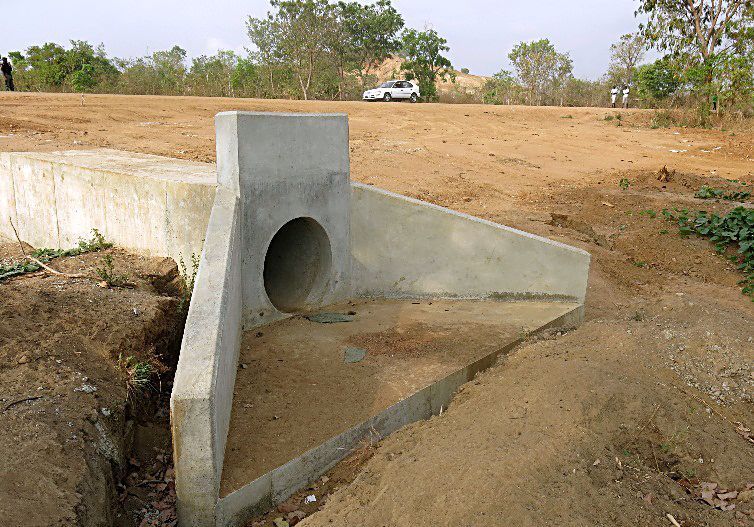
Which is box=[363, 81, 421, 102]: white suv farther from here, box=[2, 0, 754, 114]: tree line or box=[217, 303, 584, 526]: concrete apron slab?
box=[217, 303, 584, 526]: concrete apron slab

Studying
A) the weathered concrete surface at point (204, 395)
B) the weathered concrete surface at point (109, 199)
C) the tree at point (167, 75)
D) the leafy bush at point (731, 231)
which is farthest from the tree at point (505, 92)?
the weathered concrete surface at point (204, 395)

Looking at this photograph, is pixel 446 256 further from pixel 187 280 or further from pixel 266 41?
pixel 266 41

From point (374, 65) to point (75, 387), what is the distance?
33519 millimetres

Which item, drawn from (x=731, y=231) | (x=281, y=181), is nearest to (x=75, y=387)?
(x=281, y=181)

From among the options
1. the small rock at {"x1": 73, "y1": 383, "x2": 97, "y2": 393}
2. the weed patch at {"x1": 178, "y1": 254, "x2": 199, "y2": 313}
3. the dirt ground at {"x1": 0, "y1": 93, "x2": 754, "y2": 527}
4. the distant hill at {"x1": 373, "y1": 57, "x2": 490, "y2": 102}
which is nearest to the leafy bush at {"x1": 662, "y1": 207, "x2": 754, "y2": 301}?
the dirt ground at {"x1": 0, "y1": 93, "x2": 754, "y2": 527}

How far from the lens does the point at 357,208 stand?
663cm

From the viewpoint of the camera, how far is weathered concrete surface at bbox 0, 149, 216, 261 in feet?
20.3

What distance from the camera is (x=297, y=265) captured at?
6.84m

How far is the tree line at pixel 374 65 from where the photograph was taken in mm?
18814

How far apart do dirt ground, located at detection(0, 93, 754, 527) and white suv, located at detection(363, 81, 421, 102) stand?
12.1 m

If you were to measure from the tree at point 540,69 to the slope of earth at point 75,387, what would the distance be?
94.8ft

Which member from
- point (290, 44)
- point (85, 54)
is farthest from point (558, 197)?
point (290, 44)

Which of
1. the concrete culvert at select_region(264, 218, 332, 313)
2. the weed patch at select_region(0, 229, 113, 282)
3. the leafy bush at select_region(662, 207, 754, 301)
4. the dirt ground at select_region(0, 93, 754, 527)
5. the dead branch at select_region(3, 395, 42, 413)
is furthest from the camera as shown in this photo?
the leafy bush at select_region(662, 207, 754, 301)

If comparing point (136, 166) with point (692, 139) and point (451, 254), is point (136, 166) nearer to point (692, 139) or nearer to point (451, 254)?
point (451, 254)
